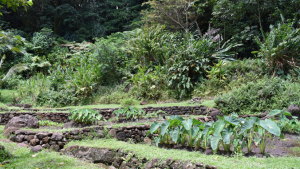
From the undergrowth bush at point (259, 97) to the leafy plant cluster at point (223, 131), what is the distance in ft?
9.18

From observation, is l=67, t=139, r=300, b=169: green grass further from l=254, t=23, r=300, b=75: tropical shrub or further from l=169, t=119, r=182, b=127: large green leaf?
l=254, t=23, r=300, b=75: tropical shrub

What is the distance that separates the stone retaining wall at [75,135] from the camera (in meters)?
4.08

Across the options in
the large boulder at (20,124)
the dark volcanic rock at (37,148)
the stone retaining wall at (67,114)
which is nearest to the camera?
the dark volcanic rock at (37,148)

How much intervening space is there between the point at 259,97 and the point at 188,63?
3.28 meters

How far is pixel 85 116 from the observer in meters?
5.14

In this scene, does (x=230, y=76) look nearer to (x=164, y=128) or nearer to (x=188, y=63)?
(x=188, y=63)

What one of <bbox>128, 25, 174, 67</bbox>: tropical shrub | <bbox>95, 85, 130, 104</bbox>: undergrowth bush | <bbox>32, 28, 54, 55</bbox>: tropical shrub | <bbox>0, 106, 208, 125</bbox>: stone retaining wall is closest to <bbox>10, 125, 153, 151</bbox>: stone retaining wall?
<bbox>0, 106, 208, 125</bbox>: stone retaining wall

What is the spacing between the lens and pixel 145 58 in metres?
10.8

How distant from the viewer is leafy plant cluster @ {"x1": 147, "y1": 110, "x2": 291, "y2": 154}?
2896 millimetres

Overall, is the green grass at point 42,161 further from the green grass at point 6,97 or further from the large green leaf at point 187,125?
the green grass at point 6,97

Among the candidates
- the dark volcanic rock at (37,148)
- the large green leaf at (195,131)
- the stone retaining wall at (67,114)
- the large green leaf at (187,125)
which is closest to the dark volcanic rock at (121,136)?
the dark volcanic rock at (37,148)

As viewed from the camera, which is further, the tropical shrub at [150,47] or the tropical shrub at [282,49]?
the tropical shrub at [150,47]

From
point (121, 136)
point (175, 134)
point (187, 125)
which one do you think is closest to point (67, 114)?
point (121, 136)

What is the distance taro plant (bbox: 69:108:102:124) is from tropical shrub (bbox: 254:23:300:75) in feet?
21.9
